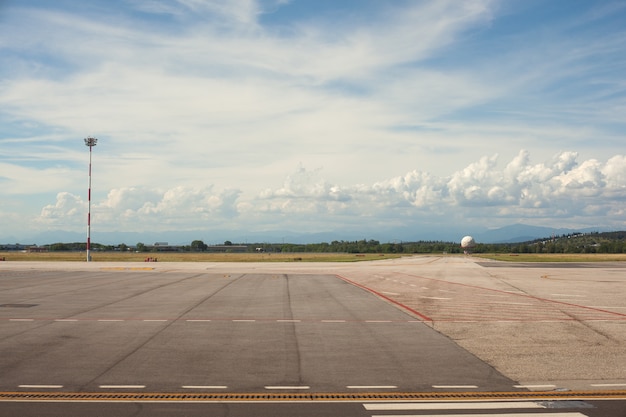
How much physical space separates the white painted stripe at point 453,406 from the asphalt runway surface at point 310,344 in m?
0.52

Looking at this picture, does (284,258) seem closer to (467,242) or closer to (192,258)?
(192,258)

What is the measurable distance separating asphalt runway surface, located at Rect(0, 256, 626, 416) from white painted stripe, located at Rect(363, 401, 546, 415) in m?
0.52

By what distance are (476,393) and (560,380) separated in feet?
8.01

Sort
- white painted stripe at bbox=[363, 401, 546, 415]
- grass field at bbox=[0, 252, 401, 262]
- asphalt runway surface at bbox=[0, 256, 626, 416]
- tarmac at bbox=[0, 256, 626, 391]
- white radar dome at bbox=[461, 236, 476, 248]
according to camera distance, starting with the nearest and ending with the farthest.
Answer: white painted stripe at bbox=[363, 401, 546, 415], asphalt runway surface at bbox=[0, 256, 626, 416], tarmac at bbox=[0, 256, 626, 391], grass field at bbox=[0, 252, 401, 262], white radar dome at bbox=[461, 236, 476, 248]

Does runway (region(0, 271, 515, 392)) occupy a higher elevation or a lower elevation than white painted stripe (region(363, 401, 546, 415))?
higher

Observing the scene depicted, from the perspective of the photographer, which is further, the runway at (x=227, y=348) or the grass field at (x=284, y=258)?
the grass field at (x=284, y=258)

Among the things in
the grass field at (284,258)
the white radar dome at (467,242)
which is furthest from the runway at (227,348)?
the white radar dome at (467,242)

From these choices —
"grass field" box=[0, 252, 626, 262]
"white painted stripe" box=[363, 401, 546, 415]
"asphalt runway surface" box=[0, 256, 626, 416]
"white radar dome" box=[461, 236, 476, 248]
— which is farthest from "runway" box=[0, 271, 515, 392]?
"white radar dome" box=[461, 236, 476, 248]

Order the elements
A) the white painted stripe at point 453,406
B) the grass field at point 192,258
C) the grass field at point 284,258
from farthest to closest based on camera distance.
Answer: the grass field at point 192,258
the grass field at point 284,258
the white painted stripe at point 453,406

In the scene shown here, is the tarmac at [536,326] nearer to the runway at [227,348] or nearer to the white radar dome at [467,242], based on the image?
the runway at [227,348]

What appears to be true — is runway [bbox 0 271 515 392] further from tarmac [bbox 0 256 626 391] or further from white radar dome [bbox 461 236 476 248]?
white radar dome [bbox 461 236 476 248]

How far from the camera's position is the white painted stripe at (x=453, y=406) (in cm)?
948

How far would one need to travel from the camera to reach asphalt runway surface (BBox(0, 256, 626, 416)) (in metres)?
A: 11.1

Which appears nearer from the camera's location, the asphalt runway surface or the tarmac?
the asphalt runway surface
